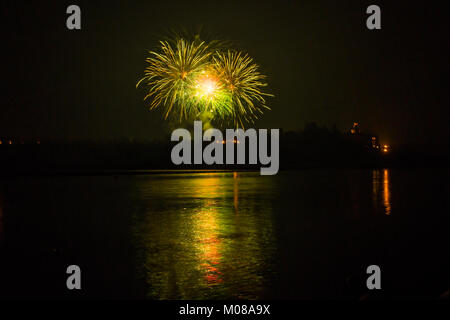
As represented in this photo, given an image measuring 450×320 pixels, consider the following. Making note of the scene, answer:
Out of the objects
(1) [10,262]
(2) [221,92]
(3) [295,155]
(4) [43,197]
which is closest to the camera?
(1) [10,262]

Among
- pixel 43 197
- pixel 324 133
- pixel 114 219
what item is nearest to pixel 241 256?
pixel 114 219

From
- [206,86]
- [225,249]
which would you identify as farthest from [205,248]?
[206,86]

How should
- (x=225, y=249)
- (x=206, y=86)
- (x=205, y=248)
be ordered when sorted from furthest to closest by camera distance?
(x=206, y=86) < (x=205, y=248) < (x=225, y=249)

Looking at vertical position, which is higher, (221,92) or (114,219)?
(221,92)

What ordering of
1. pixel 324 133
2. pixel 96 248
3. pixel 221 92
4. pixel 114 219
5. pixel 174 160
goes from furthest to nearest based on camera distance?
pixel 324 133, pixel 174 160, pixel 221 92, pixel 114 219, pixel 96 248

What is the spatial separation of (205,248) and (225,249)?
1.25ft

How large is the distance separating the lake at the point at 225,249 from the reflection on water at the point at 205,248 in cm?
2

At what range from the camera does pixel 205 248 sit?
989 centimetres

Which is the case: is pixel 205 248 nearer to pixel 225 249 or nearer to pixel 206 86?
pixel 225 249

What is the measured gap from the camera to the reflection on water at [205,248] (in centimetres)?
708

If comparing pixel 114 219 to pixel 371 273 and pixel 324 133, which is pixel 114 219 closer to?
pixel 371 273

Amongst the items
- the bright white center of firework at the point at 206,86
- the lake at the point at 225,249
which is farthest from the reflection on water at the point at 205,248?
the bright white center of firework at the point at 206,86
